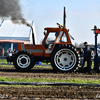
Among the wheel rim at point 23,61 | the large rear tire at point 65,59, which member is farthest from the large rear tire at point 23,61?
the large rear tire at point 65,59

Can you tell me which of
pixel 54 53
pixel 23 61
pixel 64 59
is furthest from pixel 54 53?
pixel 23 61

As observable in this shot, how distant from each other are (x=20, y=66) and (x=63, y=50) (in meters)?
2.47

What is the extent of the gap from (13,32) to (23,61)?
31.9 metres

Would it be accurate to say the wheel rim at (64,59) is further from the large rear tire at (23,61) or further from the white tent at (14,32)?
the white tent at (14,32)

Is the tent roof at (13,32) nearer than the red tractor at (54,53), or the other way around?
the red tractor at (54,53)

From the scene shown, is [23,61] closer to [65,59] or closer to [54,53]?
[54,53]

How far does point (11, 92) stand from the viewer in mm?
5746

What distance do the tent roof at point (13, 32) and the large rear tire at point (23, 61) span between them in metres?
29.8

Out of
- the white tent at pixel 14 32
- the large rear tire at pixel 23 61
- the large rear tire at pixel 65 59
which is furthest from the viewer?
the white tent at pixel 14 32

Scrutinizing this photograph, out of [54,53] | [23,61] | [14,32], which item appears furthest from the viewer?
[14,32]

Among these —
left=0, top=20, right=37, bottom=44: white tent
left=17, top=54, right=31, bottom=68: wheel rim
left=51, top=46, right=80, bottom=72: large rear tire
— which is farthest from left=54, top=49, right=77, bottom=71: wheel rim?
left=0, top=20, right=37, bottom=44: white tent

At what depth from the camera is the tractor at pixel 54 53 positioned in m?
10.8

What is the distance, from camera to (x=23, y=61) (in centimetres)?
1132

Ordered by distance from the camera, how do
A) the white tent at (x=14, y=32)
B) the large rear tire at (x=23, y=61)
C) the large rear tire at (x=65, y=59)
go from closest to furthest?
1. the large rear tire at (x=65, y=59)
2. the large rear tire at (x=23, y=61)
3. the white tent at (x=14, y=32)
